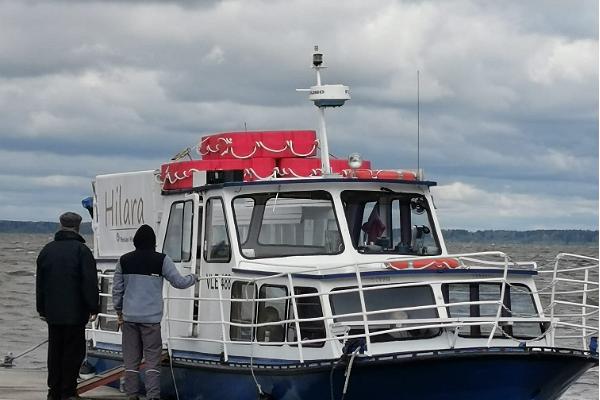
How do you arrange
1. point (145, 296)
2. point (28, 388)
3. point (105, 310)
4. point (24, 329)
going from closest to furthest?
point (145, 296), point (28, 388), point (105, 310), point (24, 329)

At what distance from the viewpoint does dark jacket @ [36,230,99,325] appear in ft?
46.2

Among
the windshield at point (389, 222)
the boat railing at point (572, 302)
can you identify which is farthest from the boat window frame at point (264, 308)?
the boat railing at point (572, 302)

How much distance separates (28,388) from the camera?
53.9 feet

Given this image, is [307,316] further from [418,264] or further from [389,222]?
[389,222]

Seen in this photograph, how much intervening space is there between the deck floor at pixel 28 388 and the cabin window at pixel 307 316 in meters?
2.60

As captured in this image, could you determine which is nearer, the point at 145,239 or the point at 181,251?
the point at 145,239

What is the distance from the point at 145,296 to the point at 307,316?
5.56ft

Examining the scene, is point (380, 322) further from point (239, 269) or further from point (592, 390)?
point (592, 390)

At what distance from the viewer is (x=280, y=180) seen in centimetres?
1474

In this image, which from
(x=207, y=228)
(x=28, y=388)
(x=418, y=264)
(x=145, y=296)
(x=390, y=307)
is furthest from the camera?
(x=28, y=388)

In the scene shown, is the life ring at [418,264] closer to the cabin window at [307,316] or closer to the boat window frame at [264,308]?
the cabin window at [307,316]

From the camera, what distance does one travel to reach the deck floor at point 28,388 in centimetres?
1541

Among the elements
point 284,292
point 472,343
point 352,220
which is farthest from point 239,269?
point 472,343

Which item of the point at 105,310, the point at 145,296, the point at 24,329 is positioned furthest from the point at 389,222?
the point at 24,329
